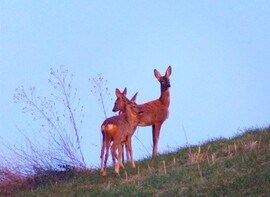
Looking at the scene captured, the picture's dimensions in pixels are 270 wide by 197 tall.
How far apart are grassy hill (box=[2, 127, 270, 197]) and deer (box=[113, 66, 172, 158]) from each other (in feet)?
8.18

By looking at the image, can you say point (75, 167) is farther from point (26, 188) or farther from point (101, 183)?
point (101, 183)

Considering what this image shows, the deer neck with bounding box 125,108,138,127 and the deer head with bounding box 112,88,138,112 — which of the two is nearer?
the deer neck with bounding box 125,108,138,127

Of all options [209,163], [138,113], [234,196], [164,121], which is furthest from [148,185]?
[164,121]

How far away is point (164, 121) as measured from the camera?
17922 millimetres

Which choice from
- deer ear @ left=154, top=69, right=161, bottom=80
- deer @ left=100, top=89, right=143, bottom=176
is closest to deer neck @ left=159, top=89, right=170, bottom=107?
deer ear @ left=154, top=69, right=161, bottom=80

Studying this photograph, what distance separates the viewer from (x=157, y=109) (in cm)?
1784

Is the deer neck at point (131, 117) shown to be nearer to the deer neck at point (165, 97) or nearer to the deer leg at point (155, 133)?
the deer leg at point (155, 133)

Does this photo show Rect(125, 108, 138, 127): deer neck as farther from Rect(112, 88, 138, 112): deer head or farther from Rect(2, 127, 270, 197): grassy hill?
Rect(2, 127, 270, 197): grassy hill

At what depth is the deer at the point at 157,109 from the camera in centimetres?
1730

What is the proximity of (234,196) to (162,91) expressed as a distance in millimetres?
8213

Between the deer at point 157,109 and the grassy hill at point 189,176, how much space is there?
8.18ft

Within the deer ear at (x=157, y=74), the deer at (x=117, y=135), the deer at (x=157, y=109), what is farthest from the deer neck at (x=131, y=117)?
the deer ear at (x=157, y=74)

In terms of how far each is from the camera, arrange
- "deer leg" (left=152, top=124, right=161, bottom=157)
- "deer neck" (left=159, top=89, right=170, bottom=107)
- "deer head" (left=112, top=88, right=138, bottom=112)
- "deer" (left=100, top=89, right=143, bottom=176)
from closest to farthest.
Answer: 1. "deer" (left=100, top=89, right=143, bottom=176)
2. "deer head" (left=112, top=88, right=138, bottom=112)
3. "deer leg" (left=152, top=124, right=161, bottom=157)
4. "deer neck" (left=159, top=89, right=170, bottom=107)

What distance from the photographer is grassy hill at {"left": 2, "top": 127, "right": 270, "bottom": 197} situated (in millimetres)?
10805
